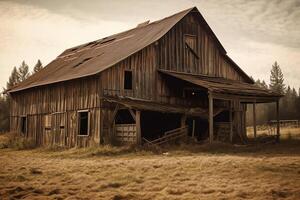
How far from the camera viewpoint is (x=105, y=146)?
21094 millimetres

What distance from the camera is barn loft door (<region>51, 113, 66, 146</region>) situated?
25864 mm

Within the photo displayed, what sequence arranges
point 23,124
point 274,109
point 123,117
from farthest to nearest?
1. point 274,109
2. point 23,124
3. point 123,117

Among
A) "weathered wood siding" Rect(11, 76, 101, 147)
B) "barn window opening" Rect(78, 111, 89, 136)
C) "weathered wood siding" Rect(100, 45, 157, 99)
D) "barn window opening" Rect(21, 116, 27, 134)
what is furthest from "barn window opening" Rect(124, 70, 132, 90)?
"barn window opening" Rect(21, 116, 27, 134)

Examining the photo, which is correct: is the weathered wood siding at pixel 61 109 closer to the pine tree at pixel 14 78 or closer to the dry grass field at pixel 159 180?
the dry grass field at pixel 159 180

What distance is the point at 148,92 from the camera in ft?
81.3

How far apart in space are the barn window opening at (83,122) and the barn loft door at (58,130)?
45.5 inches

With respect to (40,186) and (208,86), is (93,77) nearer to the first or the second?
(208,86)

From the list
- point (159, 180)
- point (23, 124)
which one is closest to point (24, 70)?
point (23, 124)

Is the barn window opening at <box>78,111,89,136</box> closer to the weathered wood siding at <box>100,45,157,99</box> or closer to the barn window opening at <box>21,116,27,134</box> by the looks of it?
the weathered wood siding at <box>100,45,157,99</box>

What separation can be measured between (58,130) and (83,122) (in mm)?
1879

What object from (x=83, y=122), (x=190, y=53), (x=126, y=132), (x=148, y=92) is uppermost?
(x=190, y=53)

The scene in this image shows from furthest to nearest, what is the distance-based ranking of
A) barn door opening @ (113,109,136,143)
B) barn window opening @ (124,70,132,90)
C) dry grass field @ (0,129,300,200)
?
barn window opening @ (124,70,132,90), barn door opening @ (113,109,136,143), dry grass field @ (0,129,300,200)

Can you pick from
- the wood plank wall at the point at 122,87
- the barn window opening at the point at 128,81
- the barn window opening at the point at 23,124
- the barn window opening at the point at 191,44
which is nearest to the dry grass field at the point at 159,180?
the wood plank wall at the point at 122,87

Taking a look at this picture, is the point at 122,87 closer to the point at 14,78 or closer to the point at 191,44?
the point at 191,44
